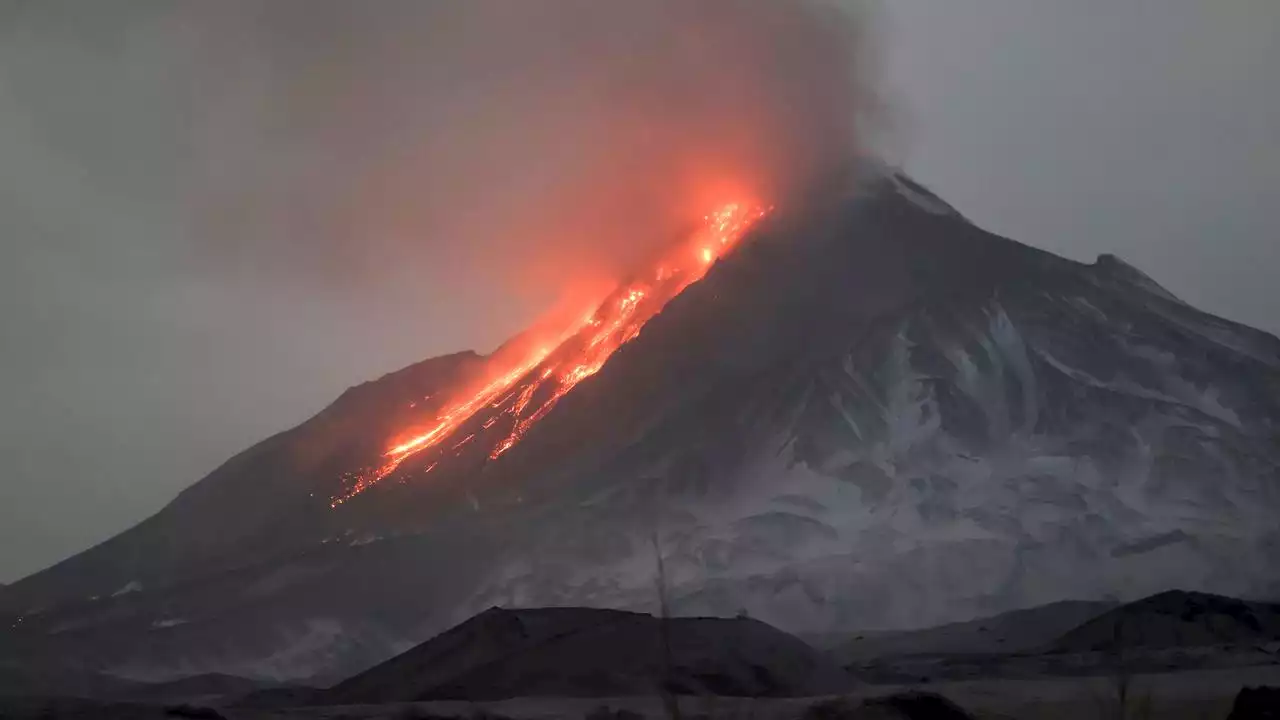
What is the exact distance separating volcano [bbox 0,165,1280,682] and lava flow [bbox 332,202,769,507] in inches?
15.9

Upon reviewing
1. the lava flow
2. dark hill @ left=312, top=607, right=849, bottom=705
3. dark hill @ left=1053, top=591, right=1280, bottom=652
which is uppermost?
the lava flow

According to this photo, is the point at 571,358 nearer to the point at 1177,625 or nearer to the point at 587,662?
the point at 1177,625

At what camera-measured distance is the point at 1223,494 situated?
79.8 meters

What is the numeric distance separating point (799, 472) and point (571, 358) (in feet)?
86.0

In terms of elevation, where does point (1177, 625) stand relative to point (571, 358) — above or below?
below

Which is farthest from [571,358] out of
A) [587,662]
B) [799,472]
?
[587,662]

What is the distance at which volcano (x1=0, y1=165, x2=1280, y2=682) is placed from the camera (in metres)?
76.1

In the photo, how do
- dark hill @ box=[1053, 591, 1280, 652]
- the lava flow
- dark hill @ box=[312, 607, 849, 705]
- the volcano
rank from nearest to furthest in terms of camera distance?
dark hill @ box=[312, 607, 849, 705] → dark hill @ box=[1053, 591, 1280, 652] → the volcano → the lava flow

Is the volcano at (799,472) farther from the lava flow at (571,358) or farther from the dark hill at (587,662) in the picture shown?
the dark hill at (587,662)

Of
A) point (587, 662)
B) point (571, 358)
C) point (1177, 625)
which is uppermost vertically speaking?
point (571, 358)

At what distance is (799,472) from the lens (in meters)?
84.1

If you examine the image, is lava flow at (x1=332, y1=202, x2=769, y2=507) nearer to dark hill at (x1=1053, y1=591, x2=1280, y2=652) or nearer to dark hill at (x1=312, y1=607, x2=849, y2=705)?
dark hill at (x1=312, y1=607, x2=849, y2=705)

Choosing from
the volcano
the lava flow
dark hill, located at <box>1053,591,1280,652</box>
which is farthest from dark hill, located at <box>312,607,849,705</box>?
the lava flow

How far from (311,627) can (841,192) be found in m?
57.7
